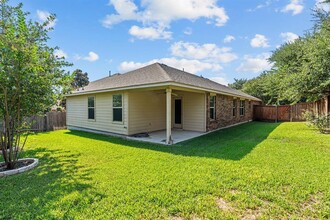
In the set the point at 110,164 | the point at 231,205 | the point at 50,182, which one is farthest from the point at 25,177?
the point at 231,205

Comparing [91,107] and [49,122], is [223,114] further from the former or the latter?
[49,122]

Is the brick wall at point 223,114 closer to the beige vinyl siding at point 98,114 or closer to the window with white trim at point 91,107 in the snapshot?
the beige vinyl siding at point 98,114

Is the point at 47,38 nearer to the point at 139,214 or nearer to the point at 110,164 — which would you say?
the point at 110,164

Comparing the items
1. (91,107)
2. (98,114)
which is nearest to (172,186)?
(98,114)

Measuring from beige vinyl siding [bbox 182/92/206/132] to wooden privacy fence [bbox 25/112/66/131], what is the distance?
8.80 metres

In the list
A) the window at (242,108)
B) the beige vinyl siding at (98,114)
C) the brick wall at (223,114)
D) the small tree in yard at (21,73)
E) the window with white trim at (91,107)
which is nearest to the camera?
the small tree in yard at (21,73)

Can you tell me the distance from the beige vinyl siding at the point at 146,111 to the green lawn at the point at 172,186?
11.4ft

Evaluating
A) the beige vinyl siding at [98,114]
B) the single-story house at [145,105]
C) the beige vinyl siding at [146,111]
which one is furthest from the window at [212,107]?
the beige vinyl siding at [98,114]

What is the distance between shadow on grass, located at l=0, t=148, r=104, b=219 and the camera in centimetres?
299

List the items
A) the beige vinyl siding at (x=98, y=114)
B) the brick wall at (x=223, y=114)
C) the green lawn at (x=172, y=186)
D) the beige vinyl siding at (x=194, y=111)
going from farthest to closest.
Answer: the brick wall at (x=223, y=114) → the beige vinyl siding at (x=194, y=111) → the beige vinyl siding at (x=98, y=114) → the green lawn at (x=172, y=186)

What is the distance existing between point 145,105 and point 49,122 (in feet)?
25.2

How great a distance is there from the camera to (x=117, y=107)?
32.3 feet

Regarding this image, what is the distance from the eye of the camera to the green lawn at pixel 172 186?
2.95 meters

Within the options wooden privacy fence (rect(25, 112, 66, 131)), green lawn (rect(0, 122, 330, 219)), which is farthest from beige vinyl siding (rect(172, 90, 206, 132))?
wooden privacy fence (rect(25, 112, 66, 131))
